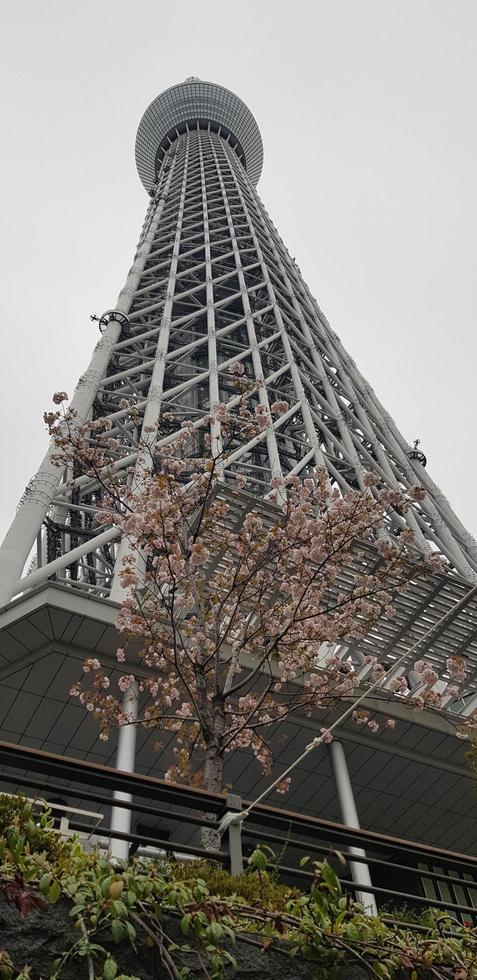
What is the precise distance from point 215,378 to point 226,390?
12.1ft

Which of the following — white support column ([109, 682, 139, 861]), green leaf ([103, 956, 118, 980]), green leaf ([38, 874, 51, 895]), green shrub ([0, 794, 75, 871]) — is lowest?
green leaf ([103, 956, 118, 980])

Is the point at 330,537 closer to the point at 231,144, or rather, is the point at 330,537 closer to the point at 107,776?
the point at 107,776

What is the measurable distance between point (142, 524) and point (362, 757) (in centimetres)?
710

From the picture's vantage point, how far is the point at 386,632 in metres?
16.7

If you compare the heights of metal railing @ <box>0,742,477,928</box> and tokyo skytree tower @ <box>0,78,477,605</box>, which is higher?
tokyo skytree tower @ <box>0,78,477,605</box>

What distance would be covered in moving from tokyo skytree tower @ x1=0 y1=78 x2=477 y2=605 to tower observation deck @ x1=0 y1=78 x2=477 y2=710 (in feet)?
0.29

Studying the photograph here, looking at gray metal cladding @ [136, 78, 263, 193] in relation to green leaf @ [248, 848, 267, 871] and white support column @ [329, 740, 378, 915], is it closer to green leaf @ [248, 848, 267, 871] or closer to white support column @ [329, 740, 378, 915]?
white support column @ [329, 740, 378, 915]

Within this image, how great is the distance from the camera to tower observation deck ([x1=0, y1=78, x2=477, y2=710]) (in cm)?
1812

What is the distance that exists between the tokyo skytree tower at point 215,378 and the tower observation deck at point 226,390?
88 mm

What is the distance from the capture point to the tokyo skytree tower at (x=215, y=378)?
78.0 ft

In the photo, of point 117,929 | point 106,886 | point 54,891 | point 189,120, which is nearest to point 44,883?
point 54,891

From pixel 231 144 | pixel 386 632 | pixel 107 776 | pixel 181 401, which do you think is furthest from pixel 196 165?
pixel 107 776

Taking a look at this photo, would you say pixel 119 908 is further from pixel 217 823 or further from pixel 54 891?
pixel 217 823

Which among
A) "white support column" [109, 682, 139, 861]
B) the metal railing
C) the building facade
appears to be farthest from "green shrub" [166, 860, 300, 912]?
"white support column" [109, 682, 139, 861]
